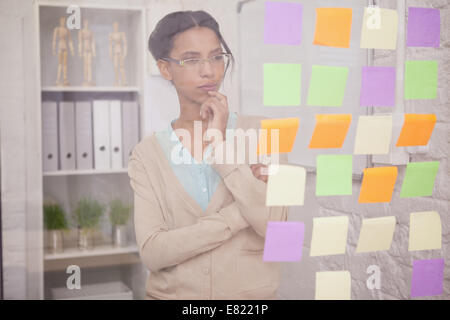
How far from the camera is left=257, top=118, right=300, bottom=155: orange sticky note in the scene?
114 centimetres

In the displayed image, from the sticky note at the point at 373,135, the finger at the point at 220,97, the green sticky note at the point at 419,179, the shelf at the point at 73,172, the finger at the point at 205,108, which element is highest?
the finger at the point at 220,97

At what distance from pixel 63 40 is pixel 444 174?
1.00 meters

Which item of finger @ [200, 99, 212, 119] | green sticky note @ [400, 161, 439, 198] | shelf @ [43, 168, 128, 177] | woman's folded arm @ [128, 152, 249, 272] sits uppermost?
finger @ [200, 99, 212, 119]

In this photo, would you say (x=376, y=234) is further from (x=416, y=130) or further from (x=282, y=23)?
(x=282, y=23)

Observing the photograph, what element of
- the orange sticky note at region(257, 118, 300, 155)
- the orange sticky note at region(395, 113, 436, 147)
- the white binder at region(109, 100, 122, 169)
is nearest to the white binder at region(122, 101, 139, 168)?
the white binder at region(109, 100, 122, 169)

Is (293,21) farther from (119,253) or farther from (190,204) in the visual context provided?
(119,253)

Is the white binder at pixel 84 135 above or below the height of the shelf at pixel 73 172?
above

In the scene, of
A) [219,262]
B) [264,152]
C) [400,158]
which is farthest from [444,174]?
[219,262]

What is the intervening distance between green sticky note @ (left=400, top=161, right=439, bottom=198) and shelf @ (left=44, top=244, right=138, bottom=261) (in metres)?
0.71

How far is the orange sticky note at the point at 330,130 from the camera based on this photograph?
119 cm

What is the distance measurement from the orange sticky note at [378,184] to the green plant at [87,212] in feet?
2.10

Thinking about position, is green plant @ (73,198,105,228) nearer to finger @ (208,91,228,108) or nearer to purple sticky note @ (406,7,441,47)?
finger @ (208,91,228,108)

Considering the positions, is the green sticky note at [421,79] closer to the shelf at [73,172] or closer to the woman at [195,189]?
the woman at [195,189]

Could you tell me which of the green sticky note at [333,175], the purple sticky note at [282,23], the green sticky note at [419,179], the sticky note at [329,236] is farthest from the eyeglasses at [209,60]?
the green sticky note at [419,179]
